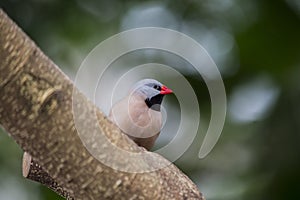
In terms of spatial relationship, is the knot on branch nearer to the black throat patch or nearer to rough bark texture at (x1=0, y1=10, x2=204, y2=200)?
rough bark texture at (x1=0, y1=10, x2=204, y2=200)

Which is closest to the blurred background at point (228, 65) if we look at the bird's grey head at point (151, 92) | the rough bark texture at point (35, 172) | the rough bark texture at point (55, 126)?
the bird's grey head at point (151, 92)

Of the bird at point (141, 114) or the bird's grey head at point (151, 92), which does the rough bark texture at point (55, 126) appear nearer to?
the bird at point (141, 114)

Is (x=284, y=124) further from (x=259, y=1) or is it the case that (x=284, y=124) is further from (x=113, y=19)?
(x=113, y=19)

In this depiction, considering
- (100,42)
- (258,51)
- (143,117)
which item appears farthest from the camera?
(100,42)

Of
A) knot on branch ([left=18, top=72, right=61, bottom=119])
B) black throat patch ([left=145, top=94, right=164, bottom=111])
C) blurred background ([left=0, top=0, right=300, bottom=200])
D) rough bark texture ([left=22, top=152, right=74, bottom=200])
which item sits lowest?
knot on branch ([left=18, top=72, right=61, bottom=119])

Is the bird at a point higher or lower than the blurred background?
lower

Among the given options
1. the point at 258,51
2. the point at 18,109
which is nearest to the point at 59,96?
the point at 18,109

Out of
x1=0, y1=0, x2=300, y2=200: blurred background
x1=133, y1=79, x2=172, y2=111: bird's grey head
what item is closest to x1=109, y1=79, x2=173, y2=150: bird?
x1=133, y1=79, x2=172, y2=111: bird's grey head
